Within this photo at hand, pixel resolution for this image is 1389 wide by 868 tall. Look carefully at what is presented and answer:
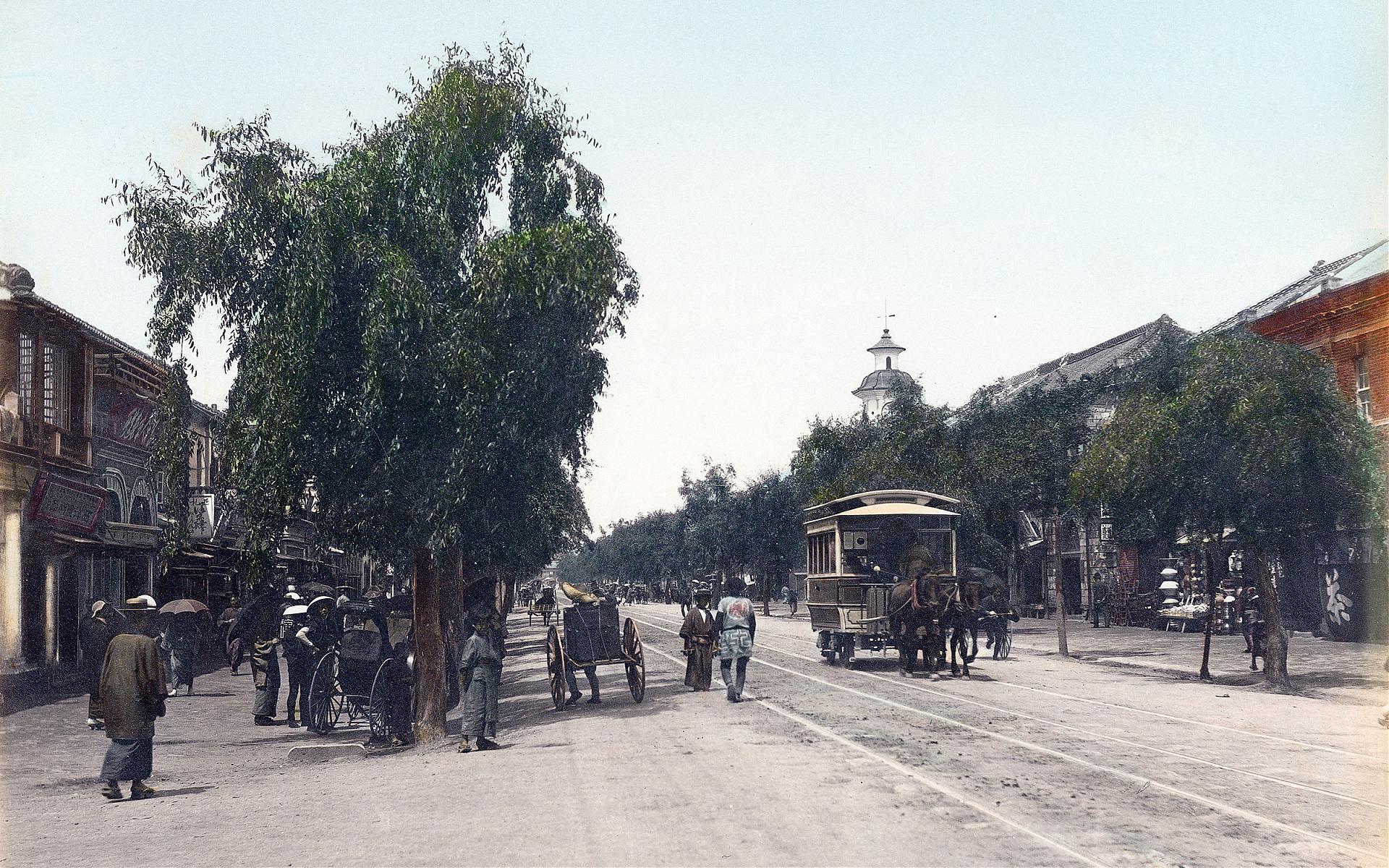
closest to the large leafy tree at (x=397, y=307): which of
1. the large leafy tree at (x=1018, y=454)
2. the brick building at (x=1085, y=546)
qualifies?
the large leafy tree at (x=1018, y=454)

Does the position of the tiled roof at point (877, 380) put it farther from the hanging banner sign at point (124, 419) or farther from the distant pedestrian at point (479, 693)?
the distant pedestrian at point (479, 693)

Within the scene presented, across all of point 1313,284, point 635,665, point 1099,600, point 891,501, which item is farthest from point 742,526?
point 635,665

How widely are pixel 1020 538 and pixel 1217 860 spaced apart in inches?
1551

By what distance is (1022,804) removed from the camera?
30.4ft

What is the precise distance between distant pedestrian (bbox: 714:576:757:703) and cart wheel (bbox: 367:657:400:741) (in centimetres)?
459

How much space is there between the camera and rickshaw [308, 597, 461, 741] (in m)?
15.8

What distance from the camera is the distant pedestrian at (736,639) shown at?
1783 centimetres

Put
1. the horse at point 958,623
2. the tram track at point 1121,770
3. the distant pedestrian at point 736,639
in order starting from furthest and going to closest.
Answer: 1. the horse at point 958,623
2. the distant pedestrian at point 736,639
3. the tram track at point 1121,770

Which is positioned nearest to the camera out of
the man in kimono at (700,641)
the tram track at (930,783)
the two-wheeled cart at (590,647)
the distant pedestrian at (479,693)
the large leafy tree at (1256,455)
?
the tram track at (930,783)

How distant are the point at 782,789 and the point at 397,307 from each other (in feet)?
24.8

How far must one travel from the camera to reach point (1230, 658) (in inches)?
1056

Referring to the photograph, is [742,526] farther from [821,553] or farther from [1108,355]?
[821,553]

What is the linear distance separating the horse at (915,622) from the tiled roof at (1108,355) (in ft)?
110

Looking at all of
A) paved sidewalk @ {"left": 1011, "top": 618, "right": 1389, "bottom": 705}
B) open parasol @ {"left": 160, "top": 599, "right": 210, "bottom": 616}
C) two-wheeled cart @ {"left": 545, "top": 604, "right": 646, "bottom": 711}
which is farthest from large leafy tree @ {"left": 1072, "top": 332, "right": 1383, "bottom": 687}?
open parasol @ {"left": 160, "top": 599, "right": 210, "bottom": 616}
